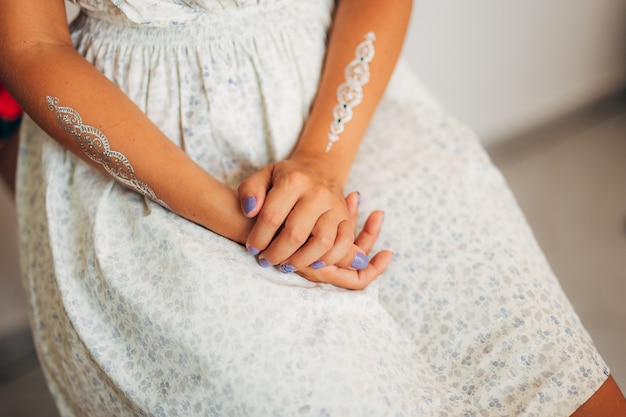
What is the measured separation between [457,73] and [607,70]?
26.0 inches

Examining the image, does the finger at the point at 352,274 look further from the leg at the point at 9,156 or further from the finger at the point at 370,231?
the leg at the point at 9,156

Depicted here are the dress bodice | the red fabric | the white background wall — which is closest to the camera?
the dress bodice

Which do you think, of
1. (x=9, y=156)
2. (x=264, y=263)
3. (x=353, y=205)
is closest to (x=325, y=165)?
(x=353, y=205)

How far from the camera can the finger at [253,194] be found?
692mm

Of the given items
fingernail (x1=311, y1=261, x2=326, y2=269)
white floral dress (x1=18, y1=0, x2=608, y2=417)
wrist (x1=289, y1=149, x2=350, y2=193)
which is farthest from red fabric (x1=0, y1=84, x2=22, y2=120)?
fingernail (x1=311, y1=261, x2=326, y2=269)

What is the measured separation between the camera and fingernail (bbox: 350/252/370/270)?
2.37 feet

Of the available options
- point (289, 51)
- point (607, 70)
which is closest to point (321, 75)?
point (289, 51)

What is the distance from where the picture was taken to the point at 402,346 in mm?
694

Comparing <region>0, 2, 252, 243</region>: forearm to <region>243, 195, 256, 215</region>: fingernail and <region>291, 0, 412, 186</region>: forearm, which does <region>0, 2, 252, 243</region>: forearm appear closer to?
<region>243, 195, 256, 215</region>: fingernail

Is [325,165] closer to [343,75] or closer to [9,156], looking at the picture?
[343,75]

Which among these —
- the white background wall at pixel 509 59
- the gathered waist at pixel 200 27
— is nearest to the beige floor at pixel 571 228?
the white background wall at pixel 509 59

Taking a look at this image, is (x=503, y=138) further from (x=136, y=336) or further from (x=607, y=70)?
(x=136, y=336)

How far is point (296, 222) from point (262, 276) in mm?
75

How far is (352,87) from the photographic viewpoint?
2.71 ft
